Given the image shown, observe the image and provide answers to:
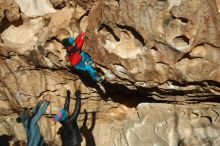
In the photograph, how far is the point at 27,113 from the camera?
165 inches

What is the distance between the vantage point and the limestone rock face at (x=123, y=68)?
3.19m

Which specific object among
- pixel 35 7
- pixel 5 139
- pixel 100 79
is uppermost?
pixel 35 7

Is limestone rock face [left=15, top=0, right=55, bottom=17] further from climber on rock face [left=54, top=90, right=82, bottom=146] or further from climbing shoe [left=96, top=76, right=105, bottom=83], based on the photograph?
climber on rock face [left=54, top=90, right=82, bottom=146]

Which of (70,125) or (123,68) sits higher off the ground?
(123,68)

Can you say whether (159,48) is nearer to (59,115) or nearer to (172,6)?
→ (172,6)

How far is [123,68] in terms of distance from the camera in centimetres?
365

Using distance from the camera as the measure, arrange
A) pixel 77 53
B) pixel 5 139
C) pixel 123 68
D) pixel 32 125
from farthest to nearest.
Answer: pixel 5 139
pixel 32 125
pixel 77 53
pixel 123 68

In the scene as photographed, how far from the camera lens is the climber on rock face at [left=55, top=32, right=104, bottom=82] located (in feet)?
12.8

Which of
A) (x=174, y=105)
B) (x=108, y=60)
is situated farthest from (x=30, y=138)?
(x=174, y=105)

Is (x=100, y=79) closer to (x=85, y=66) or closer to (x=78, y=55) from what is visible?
(x=85, y=66)

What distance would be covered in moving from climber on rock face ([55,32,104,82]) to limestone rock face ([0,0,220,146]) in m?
0.08

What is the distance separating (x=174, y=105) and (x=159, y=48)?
89 centimetres

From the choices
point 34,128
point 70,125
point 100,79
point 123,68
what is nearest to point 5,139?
point 34,128

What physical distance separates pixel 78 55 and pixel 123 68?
55 centimetres
